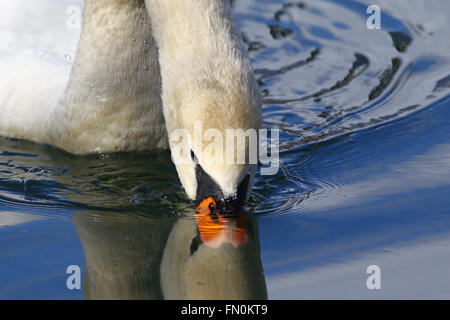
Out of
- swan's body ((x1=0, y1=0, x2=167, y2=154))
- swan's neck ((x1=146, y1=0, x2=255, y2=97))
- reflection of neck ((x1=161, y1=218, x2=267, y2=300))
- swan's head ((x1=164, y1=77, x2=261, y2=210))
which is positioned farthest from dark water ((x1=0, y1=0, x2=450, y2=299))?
swan's neck ((x1=146, y1=0, x2=255, y2=97))

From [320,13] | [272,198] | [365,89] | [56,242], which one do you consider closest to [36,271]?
[56,242]

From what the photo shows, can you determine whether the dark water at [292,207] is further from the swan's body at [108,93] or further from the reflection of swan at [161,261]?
the swan's body at [108,93]

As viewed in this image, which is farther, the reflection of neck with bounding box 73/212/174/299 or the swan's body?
the swan's body

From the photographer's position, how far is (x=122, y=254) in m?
5.47

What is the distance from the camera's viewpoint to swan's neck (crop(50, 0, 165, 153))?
6.66 m

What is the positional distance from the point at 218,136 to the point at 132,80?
2076mm

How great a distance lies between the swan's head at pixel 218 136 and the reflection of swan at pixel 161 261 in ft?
1.11

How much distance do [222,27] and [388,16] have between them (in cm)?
540

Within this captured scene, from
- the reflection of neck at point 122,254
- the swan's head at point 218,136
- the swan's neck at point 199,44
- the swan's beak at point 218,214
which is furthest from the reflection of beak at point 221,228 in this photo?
the swan's neck at point 199,44

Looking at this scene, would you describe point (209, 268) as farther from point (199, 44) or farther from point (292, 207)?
point (199, 44)

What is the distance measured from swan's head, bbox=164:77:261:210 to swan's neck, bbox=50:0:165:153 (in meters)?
1.53

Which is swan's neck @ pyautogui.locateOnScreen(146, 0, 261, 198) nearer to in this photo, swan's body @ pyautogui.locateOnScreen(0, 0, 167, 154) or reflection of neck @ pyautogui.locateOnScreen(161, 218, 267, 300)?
reflection of neck @ pyautogui.locateOnScreen(161, 218, 267, 300)

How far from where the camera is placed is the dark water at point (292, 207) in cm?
510
